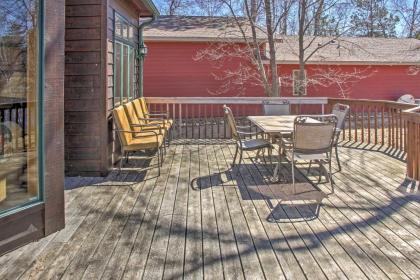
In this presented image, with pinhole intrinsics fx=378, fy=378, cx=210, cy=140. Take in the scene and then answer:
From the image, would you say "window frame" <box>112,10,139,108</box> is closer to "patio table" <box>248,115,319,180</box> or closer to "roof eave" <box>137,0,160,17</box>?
"roof eave" <box>137,0,160,17</box>

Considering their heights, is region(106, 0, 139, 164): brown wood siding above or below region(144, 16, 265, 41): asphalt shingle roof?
below

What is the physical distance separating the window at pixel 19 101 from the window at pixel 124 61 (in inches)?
96.1

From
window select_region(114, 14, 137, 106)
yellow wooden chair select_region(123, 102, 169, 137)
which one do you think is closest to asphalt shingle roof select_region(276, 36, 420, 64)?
window select_region(114, 14, 137, 106)

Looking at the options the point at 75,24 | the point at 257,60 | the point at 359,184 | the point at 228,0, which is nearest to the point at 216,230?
the point at 359,184

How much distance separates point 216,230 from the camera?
10.4 feet

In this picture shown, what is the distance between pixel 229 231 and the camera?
3148mm

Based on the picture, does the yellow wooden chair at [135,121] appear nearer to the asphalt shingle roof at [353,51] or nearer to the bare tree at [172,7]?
the asphalt shingle roof at [353,51]

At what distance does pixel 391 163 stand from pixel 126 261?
4.63 m

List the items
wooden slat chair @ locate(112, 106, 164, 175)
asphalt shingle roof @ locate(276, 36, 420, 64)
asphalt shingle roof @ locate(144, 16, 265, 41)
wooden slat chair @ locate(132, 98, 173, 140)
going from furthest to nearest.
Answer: asphalt shingle roof @ locate(276, 36, 420, 64), asphalt shingle roof @ locate(144, 16, 265, 41), wooden slat chair @ locate(132, 98, 173, 140), wooden slat chair @ locate(112, 106, 164, 175)

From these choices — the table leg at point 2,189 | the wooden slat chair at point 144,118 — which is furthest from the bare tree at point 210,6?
the table leg at point 2,189

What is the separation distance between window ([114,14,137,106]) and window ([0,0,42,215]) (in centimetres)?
244

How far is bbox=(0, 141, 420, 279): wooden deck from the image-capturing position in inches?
98.4

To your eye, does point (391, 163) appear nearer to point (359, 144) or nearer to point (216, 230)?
point (359, 144)

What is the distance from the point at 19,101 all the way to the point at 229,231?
206 cm
